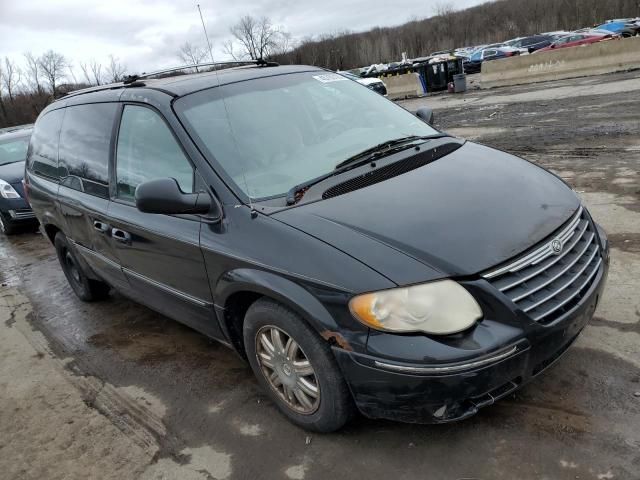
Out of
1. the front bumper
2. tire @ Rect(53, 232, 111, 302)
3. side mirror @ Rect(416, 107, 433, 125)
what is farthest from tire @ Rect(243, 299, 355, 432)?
tire @ Rect(53, 232, 111, 302)

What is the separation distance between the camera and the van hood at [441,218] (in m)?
2.25

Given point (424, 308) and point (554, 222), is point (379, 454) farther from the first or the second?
point (554, 222)

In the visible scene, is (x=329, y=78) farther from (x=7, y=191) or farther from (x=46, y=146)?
(x=7, y=191)

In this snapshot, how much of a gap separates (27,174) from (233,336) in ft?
11.6

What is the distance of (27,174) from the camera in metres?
5.29

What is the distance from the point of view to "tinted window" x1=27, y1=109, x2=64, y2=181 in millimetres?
4586

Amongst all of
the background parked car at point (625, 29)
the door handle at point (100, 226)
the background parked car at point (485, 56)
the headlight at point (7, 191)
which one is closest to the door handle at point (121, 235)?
the door handle at point (100, 226)

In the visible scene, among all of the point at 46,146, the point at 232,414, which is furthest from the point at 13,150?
the point at 232,414

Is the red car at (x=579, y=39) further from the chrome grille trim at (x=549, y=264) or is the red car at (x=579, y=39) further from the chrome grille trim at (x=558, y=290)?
the chrome grille trim at (x=558, y=290)

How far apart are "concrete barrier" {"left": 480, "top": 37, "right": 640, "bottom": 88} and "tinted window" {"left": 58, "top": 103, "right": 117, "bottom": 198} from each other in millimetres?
18466

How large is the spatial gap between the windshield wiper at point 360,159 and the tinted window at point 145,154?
0.62m

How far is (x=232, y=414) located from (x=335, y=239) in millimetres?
1355

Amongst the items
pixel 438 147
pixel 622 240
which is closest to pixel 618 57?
pixel 622 240

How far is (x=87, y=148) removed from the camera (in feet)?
13.1
